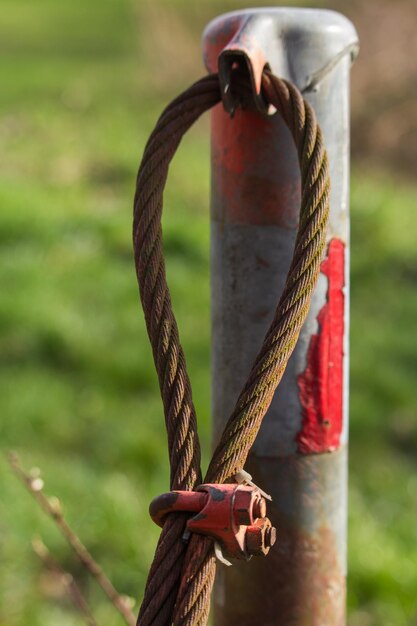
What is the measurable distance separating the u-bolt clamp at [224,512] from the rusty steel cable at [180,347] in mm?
11

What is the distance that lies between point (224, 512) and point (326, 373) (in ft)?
1.11

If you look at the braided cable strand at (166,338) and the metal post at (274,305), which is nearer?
the braided cable strand at (166,338)

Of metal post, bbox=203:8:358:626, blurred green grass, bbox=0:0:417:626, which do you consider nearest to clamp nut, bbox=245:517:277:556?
metal post, bbox=203:8:358:626

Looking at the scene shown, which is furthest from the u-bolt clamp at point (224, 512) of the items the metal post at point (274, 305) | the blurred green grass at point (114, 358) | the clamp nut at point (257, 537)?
the blurred green grass at point (114, 358)

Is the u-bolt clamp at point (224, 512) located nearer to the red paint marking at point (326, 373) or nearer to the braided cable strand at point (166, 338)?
the braided cable strand at point (166, 338)

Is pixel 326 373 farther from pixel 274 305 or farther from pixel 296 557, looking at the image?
pixel 296 557

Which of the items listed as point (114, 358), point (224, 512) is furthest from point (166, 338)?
point (114, 358)

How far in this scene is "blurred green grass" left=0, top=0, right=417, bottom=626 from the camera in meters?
2.37

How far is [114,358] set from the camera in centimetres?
337

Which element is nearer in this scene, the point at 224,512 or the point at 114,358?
the point at 224,512

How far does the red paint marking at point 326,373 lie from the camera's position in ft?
3.41

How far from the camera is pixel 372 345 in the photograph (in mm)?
3693

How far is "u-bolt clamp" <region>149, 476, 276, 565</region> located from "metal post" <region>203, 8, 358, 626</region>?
280mm

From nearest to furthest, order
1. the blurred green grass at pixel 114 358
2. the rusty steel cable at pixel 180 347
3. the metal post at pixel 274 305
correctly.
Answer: the rusty steel cable at pixel 180 347 → the metal post at pixel 274 305 → the blurred green grass at pixel 114 358
